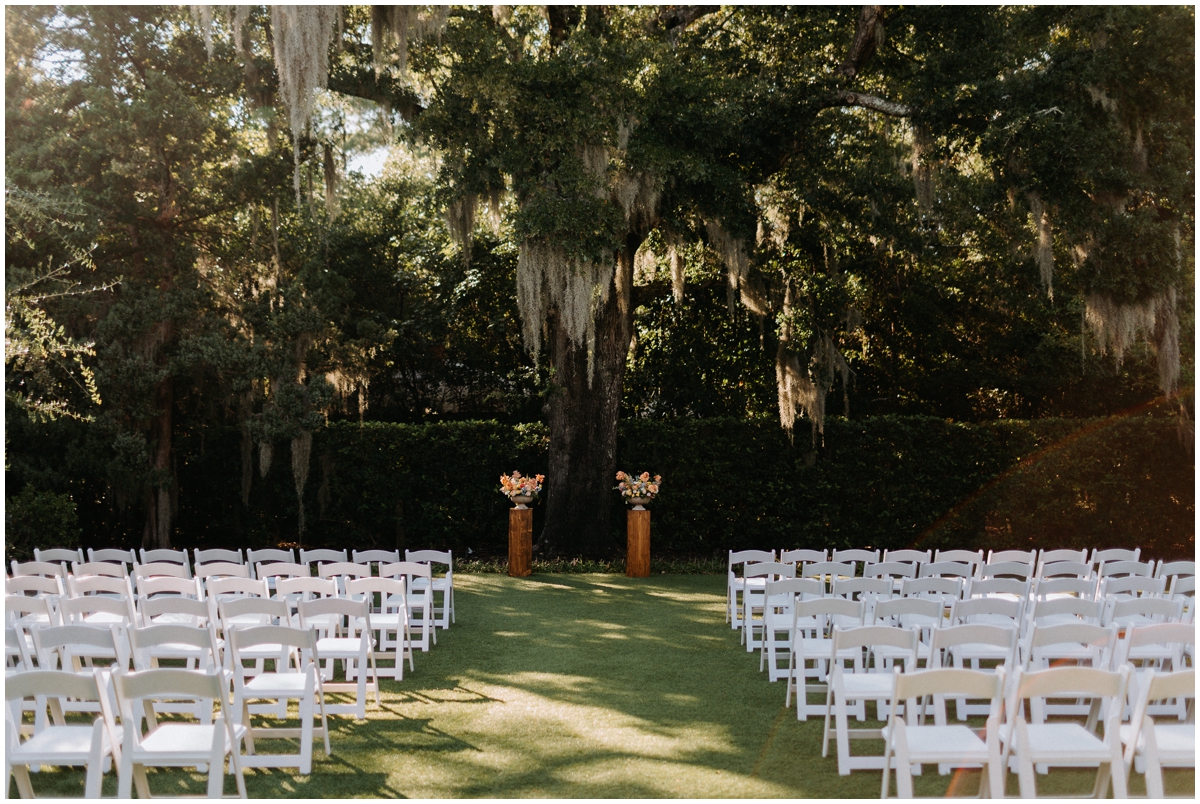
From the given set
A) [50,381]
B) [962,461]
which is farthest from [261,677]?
[962,461]

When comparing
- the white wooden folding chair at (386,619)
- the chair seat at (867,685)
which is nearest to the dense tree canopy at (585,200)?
the white wooden folding chair at (386,619)

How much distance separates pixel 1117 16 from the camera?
8.92m

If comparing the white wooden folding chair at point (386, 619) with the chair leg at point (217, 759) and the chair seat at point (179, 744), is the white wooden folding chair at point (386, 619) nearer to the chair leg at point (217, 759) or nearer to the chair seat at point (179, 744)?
the chair seat at point (179, 744)

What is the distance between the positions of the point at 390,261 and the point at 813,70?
27.9 ft

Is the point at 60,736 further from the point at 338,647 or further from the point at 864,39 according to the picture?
the point at 864,39

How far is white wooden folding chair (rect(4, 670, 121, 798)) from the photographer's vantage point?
128 inches

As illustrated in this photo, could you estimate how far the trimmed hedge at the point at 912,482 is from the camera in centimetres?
1270

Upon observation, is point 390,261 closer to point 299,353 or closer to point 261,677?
point 299,353

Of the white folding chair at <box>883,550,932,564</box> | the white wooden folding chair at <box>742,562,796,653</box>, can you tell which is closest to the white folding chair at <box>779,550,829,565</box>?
the white wooden folding chair at <box>742,562,796,653</box>

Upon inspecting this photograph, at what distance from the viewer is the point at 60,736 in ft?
11.9

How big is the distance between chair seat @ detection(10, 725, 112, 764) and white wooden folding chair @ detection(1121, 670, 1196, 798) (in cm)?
411

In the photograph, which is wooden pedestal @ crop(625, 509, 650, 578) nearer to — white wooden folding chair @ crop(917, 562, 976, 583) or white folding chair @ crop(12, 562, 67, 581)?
white wooden folding chair @ crop(917, 562, 976, 583)

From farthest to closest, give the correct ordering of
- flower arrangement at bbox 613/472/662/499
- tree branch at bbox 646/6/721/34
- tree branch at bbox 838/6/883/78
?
tree branch at bbox 646/6/721/34, flower arrangement at bbox 613/472/662/499, tree branch at bbox 838/6/883/78

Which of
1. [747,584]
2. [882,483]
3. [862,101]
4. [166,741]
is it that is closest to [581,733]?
[166,741]
